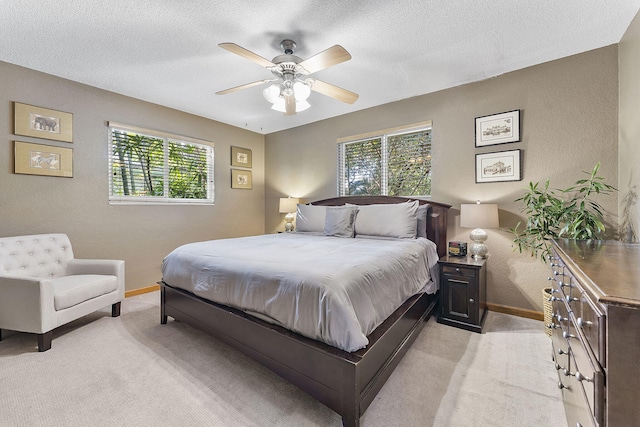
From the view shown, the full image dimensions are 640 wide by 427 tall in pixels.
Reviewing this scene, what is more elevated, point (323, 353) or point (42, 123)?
point (42, 123)

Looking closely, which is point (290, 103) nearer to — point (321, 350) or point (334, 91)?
point (334, 91)

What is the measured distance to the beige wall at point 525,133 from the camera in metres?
2.52

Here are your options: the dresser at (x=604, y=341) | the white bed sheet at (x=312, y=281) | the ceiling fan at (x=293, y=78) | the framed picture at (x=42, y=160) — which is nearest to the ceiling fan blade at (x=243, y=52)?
the ceiling fan at (x=293, y=78)

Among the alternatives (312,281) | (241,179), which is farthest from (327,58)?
(241,179)

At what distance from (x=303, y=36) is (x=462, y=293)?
2732 millimetres

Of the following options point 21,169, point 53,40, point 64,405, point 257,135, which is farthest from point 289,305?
point 257,135

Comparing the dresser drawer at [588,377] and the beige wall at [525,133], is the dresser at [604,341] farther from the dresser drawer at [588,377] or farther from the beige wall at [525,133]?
the beige wall at [525,133]


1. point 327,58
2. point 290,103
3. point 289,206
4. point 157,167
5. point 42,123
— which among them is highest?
point 327,58

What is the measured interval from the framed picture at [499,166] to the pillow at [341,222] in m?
1.49

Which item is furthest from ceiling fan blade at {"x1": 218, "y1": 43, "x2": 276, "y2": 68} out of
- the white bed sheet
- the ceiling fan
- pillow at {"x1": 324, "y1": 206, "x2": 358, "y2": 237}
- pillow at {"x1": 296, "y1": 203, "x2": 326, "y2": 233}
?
pillow at {"x1": 296, "y1": 203, "x2": 326, "y2": 233}

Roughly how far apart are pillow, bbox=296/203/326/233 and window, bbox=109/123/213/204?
5.45 ft

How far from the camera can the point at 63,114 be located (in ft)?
10.1

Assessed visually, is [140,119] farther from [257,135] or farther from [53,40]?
[257,135]

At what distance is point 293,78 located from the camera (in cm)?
250
